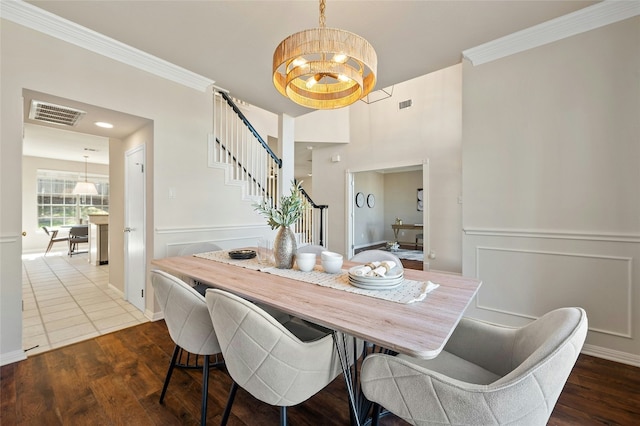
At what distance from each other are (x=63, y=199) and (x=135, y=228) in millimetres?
6938

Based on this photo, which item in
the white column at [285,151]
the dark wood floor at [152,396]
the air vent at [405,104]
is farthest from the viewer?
the air vent at [405,104]

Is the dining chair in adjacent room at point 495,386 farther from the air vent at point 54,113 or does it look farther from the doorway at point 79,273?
the air vent at point 54,113

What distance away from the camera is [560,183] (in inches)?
88.0

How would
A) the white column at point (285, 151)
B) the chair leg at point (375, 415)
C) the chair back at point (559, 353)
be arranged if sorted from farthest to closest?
the white column at point (285, 151) → the chair leg at point (375, 415) → the chair back at point (559, 353)

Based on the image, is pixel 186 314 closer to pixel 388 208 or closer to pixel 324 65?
pixel 324 65

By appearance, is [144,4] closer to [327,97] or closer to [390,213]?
[327,97]

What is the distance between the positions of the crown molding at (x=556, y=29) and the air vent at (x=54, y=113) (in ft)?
12.4

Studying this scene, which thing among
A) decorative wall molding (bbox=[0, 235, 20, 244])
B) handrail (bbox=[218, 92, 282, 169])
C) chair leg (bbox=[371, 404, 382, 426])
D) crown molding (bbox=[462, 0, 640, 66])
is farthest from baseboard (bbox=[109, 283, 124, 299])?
crown molding (bbox=[462, 0, 640, 66])

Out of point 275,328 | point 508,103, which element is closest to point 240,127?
point 508,103

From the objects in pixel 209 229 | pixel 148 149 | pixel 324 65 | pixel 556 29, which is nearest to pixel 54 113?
pixel 148 149

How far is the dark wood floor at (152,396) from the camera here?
1.46 metres

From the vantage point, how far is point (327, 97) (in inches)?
73.3

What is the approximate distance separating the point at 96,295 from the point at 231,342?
11.9 ft

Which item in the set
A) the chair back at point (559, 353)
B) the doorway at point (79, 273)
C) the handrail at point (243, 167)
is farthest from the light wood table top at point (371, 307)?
the handrail at point (243, 167)
